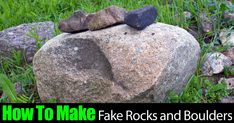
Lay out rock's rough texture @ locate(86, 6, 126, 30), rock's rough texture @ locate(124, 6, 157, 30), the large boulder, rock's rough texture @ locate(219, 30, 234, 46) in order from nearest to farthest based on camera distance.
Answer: the large boulder < rock's rough texture @ locate(124, 6, 157, 30) < rock's rough texture @ locate(86, 6, 126, 30) < rock's rough texture @ locate(219, 30, 234, 46)

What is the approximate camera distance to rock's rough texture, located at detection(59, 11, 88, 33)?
3.99 m

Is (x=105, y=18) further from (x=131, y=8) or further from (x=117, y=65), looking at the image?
(x=131, y=8)

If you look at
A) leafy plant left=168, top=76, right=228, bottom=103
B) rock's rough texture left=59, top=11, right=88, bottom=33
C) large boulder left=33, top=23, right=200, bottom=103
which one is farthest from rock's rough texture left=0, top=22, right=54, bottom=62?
leafy plant left=168, top=76, right=228, bottom=103

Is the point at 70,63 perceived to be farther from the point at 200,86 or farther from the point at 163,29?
the point at 200,86

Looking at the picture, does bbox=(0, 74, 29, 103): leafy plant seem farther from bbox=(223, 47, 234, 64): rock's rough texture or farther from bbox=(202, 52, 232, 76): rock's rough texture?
bbox=(223, 47, 234, 64): rock's rough texture

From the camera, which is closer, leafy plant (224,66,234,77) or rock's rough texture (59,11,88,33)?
rock's rough texture (59,11,88,33)

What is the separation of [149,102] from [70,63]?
30.4 inches

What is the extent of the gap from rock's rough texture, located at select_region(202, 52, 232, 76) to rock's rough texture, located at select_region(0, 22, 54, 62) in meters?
1.80

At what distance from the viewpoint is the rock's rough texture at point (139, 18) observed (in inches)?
145

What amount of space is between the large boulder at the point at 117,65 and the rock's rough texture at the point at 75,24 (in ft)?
0.28

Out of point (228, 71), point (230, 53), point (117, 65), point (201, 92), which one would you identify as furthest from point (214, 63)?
point (117, 65)

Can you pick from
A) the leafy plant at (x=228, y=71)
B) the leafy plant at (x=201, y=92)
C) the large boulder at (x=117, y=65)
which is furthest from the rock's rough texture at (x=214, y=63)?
the large boulder at (x=117, y=65)

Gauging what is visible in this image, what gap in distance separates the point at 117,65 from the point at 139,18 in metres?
0.45

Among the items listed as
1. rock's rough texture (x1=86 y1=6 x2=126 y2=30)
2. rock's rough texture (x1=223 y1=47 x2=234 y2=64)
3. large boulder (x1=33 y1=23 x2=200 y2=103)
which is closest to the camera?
large boulder (x1=33 y1=23 x2=200 y2=103)
